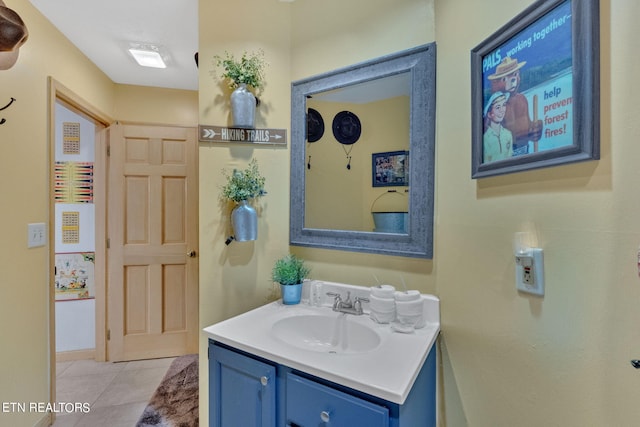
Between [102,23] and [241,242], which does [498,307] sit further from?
[102,23]

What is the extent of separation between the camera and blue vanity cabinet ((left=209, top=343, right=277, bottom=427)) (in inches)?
39.9

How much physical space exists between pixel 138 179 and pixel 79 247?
2.65 feet

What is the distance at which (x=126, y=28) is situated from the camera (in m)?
1.87

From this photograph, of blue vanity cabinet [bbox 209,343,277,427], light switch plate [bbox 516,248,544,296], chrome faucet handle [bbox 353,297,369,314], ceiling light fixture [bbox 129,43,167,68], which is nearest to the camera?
light switch plate [bbox 516,248,544,296]

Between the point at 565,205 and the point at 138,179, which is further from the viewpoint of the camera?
the point at 138,179

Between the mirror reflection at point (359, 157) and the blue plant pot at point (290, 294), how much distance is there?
0.33m

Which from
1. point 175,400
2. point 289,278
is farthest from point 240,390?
point 175,400

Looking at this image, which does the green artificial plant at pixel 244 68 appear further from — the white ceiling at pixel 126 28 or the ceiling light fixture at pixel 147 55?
the ceiling light fixture at pixel 147 55

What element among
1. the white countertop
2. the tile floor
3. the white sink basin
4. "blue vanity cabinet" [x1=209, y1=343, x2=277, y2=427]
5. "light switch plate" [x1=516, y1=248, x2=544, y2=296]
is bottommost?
the tile floor

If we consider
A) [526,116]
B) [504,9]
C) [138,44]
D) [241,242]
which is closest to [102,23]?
[138,44]

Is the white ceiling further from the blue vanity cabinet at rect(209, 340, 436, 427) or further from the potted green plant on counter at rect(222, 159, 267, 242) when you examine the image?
the blue vanity cabinet at rect(209, 340, 436, 427)

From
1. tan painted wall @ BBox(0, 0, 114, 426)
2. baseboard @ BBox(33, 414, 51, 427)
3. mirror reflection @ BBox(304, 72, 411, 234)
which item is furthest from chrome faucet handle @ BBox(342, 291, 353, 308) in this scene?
baseboard @ BBox(33, 414, 51, 427)

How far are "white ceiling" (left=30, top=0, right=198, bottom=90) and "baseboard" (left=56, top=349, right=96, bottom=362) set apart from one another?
2.42 metres

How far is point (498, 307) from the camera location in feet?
2.88
